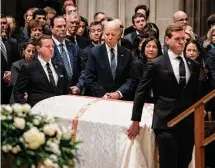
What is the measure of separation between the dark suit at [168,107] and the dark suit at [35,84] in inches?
67.3

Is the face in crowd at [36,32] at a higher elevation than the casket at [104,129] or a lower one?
higher

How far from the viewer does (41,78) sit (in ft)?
26.8

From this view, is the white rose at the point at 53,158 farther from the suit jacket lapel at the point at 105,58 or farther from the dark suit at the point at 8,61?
the dark suit at the point at 8,61

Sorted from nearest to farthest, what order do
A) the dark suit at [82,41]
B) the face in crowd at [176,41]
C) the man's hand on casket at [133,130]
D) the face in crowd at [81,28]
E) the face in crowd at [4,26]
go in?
1. the face in crowd at [176,41]
2. the man's hand on casket at [133,130]
3. the face in crowd at [4,26]
4. the dark suit at [82,41]
5. the face in crowd at [81,28]

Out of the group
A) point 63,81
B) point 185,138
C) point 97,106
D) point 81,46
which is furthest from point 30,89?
point 185,138

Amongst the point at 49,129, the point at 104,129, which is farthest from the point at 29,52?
the point at 49,129

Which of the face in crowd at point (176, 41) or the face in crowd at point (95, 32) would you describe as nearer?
the face in crowd at point (176, 41)

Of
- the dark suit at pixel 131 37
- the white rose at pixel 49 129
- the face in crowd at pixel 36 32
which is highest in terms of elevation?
the face in crowd at pixel 36 32

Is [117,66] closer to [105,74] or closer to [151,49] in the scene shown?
[105,74]

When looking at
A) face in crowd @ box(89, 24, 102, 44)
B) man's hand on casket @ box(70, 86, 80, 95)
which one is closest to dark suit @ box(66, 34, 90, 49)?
face in crowd @ box(89, 24, 102, 44)

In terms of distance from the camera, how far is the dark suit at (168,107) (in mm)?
6750

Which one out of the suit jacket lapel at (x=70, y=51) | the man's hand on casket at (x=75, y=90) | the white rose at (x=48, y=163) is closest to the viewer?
the white rose at (x=48, y=163)

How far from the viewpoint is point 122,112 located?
24.5 feet

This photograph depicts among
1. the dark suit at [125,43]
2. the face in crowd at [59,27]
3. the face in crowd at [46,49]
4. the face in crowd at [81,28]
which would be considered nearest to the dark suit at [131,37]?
the dark suit at [125,43]
